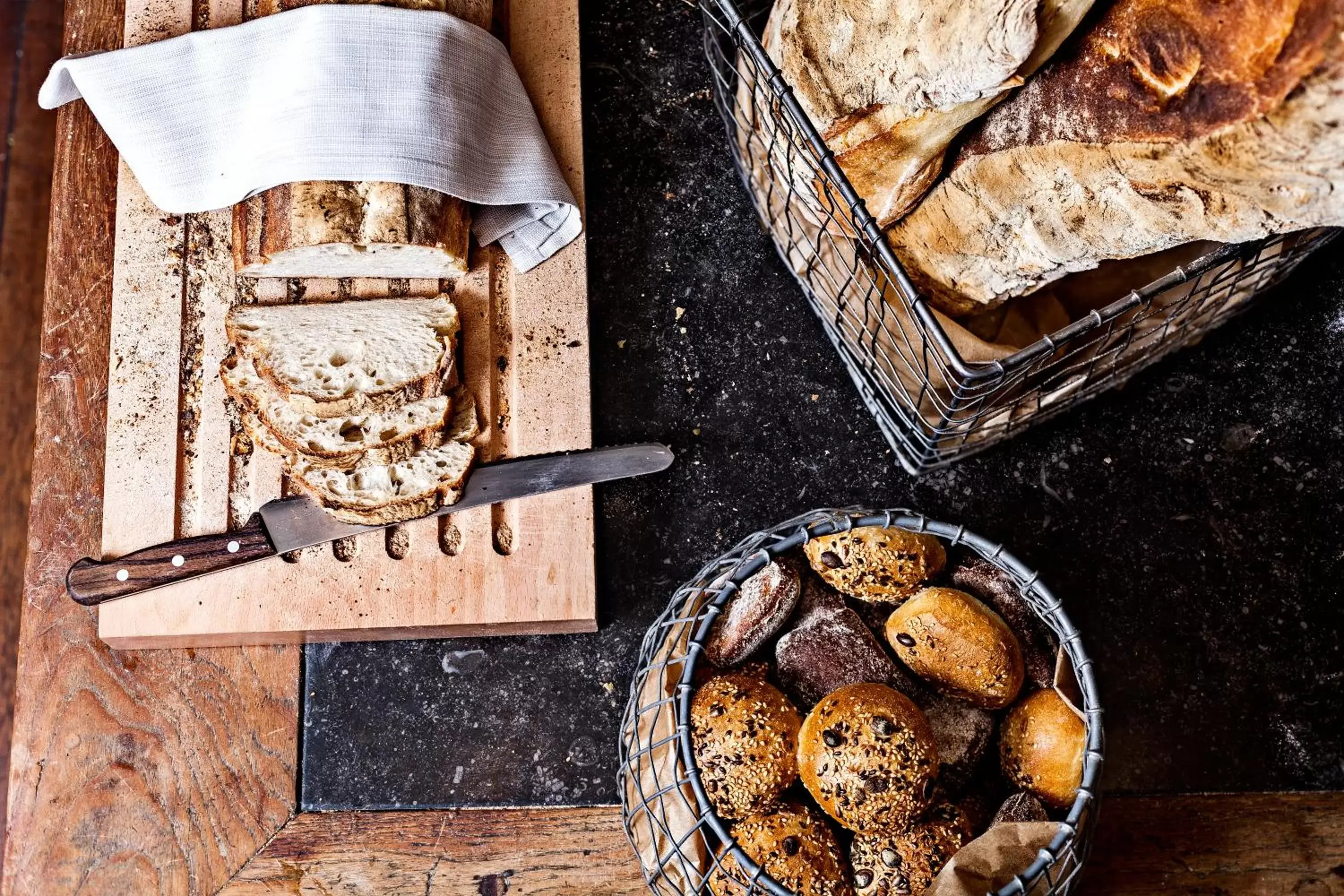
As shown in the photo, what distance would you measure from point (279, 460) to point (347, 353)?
0.16 m

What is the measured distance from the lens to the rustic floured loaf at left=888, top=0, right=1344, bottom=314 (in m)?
0.73

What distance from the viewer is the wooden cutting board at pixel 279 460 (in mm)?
1214

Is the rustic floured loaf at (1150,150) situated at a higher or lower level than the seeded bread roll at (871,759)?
higher

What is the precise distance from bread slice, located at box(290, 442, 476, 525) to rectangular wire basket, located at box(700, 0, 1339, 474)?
500 mm

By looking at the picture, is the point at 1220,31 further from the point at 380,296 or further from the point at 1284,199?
the point at 380,296

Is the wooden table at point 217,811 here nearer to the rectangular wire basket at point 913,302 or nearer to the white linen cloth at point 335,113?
the white linen cloth at point 335,113

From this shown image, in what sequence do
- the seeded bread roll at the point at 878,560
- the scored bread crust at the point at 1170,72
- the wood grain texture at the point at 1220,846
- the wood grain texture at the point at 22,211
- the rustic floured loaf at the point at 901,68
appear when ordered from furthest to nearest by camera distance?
the wood grain texture at the point at 22,211 < the wood grain texture at the point at 1220,846 < the seeded bread roll at the point at 878,560 < the rustic floured loaf at the point at 901,68 < the scored bread crust at the point at 1170,72

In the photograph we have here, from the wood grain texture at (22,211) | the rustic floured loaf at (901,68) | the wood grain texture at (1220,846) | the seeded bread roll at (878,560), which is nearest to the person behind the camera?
the rustic floured loaf at (901,68)

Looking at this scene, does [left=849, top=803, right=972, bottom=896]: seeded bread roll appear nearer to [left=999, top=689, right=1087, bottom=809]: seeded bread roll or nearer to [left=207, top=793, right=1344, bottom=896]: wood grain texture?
[left=999, top=689, right=1087, bottom=809]: seeded bread roll

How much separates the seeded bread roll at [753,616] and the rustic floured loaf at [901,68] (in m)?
0.40

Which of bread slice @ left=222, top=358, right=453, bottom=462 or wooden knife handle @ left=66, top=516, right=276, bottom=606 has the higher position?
bread slice @ left=222, top=358, right=453, bottom=462

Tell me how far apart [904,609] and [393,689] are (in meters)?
0.67

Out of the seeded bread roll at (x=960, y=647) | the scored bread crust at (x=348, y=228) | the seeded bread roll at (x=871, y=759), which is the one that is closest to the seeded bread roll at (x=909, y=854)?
the seeded bread roll at (x=871, y=759)

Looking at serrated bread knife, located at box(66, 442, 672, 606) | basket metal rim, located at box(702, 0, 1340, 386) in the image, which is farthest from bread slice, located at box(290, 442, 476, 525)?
basket metal rim, located at box(702, 0, 1340, 386)
